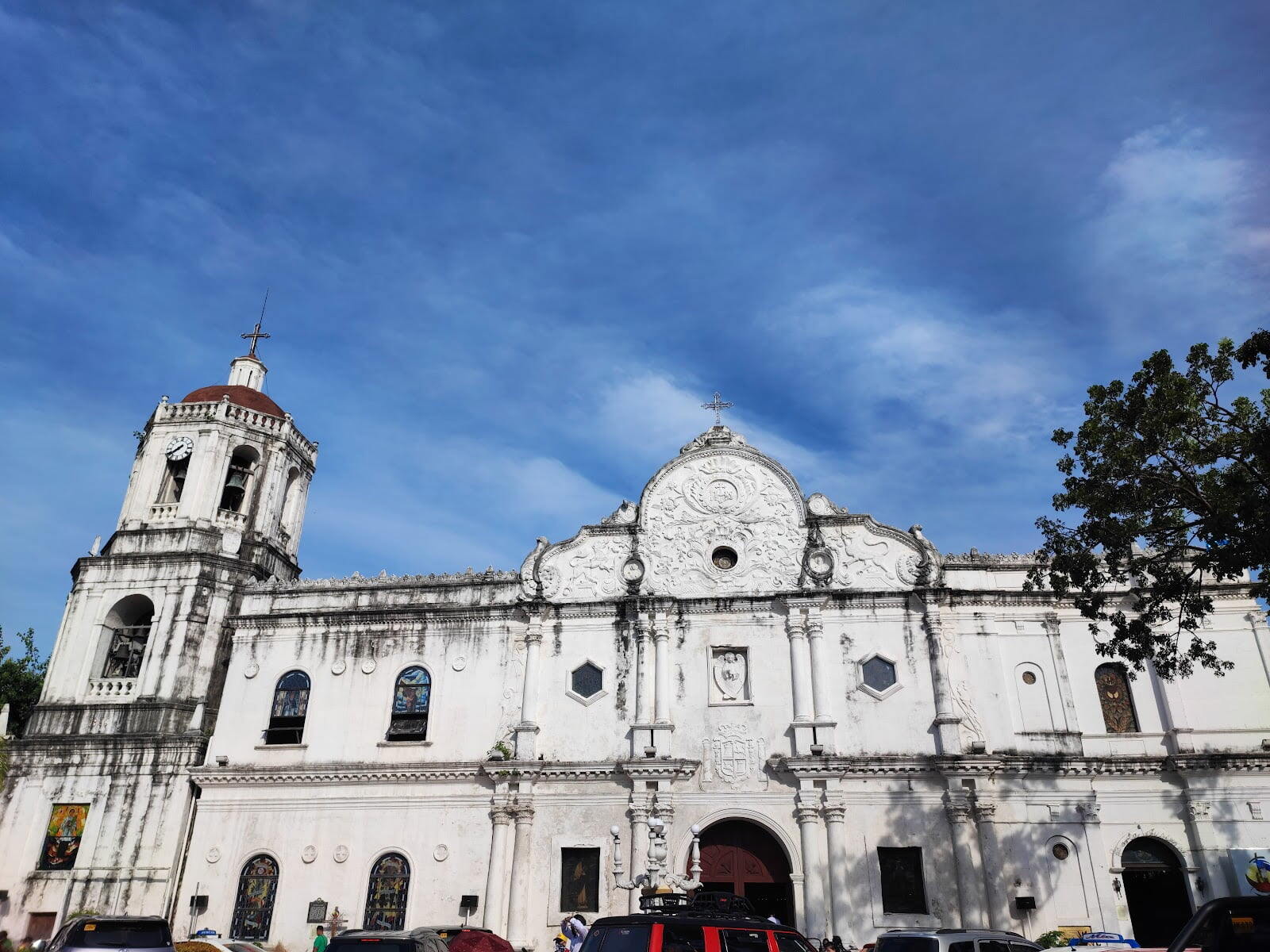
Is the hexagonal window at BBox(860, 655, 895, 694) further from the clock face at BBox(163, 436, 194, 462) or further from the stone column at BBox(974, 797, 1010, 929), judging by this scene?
the clock face at BBox(163, 436, 194, 462)

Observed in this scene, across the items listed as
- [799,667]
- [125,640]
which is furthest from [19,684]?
[799,667]

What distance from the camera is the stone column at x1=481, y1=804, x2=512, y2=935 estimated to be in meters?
21.0

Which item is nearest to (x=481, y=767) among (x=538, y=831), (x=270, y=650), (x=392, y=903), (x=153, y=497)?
(x=538, y=831)

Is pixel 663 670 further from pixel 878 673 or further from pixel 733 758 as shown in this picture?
pixel 878 673

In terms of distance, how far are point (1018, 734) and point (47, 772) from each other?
25.0m

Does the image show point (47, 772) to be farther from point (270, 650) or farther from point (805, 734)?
point (805, 734)

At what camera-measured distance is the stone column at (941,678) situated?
21.2 m

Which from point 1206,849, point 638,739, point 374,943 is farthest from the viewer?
point 638,739

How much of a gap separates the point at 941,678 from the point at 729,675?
5.23m

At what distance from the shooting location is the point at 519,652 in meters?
24.0

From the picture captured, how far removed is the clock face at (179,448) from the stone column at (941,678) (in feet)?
71.8

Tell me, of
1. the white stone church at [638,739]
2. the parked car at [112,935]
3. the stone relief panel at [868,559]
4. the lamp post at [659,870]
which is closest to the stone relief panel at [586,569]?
the white stone church at [638,739]

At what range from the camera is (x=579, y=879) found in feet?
70.2

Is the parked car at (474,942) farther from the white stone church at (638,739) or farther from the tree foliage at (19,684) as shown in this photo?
the tree foliage at (19,684)
